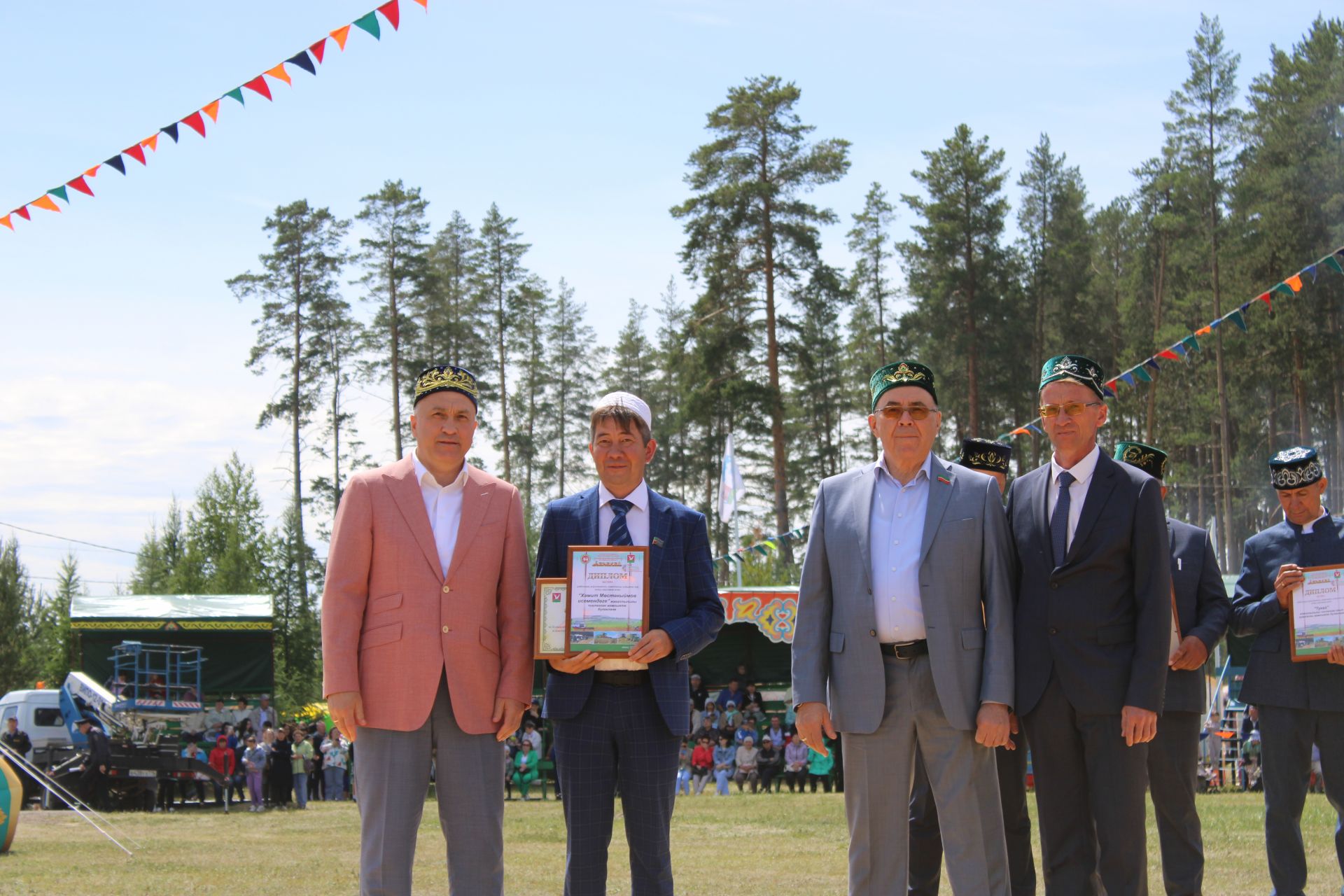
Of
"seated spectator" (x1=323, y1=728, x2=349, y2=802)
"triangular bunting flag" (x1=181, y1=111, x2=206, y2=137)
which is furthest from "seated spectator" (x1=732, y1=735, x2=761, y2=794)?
"triangular bunting flag" (x1=181, y1=111, x2=206, y2=137)

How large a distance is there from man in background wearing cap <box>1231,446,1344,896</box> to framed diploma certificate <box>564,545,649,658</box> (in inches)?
132

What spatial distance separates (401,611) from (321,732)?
2349cm

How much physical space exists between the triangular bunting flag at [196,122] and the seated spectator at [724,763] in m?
15.0

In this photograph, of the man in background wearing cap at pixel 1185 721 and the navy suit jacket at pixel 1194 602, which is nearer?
the man in background wearing cap at pixel 1185 721

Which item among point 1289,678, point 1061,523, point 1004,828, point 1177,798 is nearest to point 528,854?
point 1004,828

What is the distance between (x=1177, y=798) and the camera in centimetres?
585

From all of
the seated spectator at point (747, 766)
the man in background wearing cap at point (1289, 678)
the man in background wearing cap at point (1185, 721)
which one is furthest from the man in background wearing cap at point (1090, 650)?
the seated spectator at point (747, 766)

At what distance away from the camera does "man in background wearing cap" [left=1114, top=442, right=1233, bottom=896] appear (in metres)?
5.77

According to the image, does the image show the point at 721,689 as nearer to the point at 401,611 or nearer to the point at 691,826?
the point at 691,826

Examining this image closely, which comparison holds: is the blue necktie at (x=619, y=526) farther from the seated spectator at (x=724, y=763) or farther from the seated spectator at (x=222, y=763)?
the seated spectator at (x=222, y=763)

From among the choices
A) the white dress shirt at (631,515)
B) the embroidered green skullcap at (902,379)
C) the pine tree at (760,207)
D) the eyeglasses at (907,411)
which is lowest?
the white dress shirt at (631,515)

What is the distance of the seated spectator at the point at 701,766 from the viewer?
72.3 ft

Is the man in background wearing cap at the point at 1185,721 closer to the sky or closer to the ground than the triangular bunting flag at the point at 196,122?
closer to the ground

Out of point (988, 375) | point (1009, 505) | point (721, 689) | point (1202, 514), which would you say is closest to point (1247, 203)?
point (988, 375)
